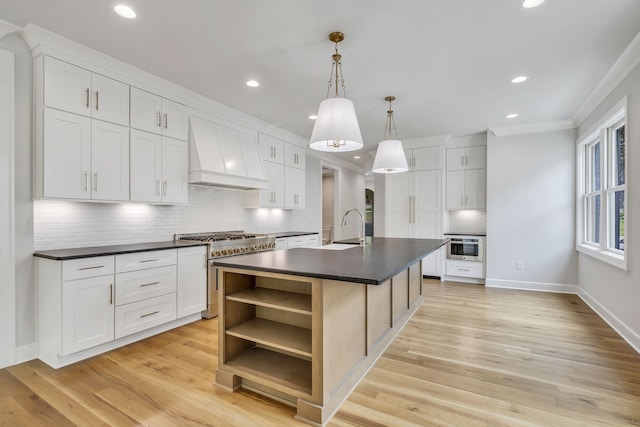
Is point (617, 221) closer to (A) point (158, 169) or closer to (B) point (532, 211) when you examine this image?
(B) point (532, 211)

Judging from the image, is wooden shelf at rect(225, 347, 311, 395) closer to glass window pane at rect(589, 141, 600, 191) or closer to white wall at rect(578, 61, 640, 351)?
white wall at rect(578, 61, 640, 351)

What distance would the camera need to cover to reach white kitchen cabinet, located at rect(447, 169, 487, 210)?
5.68m

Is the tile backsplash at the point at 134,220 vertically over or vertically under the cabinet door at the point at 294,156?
under

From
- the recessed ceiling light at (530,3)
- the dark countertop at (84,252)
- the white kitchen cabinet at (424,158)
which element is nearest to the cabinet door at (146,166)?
the dark countertop at (84,252)

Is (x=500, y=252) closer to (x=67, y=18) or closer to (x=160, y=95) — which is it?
(x=160, y=95)

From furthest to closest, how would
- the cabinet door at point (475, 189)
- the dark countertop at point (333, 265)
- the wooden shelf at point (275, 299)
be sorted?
the cabinet door at point (475, 189) < the wooden shelf at point (275, 299) < the dark countertop at point (333, 265)

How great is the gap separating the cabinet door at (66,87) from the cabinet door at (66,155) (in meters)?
0.07

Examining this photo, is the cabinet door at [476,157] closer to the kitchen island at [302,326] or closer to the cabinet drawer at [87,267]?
the kitchen island at [302,326]

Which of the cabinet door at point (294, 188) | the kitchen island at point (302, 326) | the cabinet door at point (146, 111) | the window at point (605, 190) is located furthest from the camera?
the cabinet door at point (294, 188)

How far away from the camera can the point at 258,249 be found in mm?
4324

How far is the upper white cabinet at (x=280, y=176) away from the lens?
4.95 m

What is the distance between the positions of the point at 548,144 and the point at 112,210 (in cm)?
605

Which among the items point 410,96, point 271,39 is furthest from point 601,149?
point 271,39

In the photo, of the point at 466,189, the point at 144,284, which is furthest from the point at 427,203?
the point at 144,284
